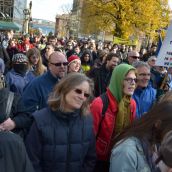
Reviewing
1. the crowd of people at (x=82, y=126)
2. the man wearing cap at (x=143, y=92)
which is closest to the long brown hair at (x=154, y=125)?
the crowd of people at (x=82, y=126)

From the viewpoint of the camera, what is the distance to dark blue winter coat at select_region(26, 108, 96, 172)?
3.16 metres

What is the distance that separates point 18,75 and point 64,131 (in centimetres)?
272

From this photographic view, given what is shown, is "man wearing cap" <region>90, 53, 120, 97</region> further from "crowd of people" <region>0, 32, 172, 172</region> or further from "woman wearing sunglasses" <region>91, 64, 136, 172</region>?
"woman wearing sunglasses" <region>91, 64, 136, 172</region>

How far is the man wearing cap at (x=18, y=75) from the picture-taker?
5391 mm

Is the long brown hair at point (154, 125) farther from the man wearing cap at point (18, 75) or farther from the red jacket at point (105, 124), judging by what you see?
the man wearing cap at point (18, 75)

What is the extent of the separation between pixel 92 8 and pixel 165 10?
774 cm

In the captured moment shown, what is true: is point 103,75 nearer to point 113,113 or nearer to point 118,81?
point 118,81

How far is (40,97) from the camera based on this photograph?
172 inches

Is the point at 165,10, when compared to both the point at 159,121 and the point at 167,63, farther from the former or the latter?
the point at 159,121

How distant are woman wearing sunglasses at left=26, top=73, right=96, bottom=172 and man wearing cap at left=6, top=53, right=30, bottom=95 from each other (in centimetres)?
215

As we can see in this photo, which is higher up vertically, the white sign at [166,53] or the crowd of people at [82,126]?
the white sign at [166,53]

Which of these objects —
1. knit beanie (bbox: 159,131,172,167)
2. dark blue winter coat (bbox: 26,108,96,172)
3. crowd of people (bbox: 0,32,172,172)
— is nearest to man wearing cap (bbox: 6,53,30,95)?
crowd of people (bbox: 0,32,172,172)

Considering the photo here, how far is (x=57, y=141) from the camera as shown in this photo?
316 centimetres

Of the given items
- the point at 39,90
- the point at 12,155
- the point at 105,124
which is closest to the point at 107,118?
the point at 105,124
